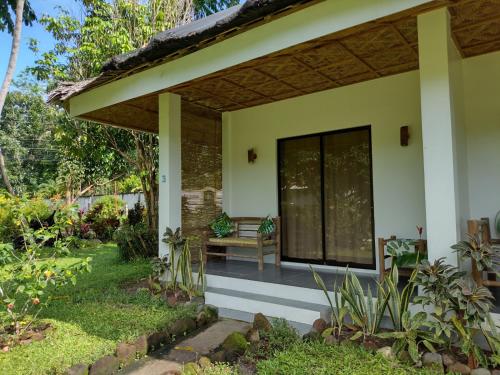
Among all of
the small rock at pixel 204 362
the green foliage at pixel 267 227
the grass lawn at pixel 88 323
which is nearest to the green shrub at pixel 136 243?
the grass lawn at pixel 88 323

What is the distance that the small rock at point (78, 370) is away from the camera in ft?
8.92

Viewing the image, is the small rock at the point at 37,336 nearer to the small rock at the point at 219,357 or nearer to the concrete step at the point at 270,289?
the small rock at the point at 219,357

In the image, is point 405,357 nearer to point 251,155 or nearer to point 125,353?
point 125,353

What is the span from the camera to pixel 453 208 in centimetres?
302

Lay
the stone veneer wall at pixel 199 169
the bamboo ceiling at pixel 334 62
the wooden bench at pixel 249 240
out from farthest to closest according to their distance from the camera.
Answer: the stone veneer wall at pixel 199 169
the wooden bench at pixel 249 240
the bamboo ceiling at pixel 334 62

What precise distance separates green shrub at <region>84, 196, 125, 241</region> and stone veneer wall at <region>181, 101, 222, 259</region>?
6.91 m

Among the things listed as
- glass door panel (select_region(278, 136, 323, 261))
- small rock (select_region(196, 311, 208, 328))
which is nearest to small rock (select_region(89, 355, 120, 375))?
small rock (select_region(196, 311, 208, 328))

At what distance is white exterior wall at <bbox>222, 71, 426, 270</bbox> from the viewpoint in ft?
15.7

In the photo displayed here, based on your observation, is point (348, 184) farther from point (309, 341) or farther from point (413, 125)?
point (309, 341)

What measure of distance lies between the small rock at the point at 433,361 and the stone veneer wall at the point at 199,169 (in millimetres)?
3792

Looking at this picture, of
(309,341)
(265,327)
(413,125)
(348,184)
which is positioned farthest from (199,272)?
(413,125)

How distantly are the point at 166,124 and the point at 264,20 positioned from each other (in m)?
2.31

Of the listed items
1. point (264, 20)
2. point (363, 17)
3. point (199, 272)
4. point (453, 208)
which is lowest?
point (199, 272)

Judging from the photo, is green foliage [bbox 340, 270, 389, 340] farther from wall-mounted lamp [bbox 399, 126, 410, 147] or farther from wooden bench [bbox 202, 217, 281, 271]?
wall-mounted lamp [bbox 399, 126, 410, 147]
